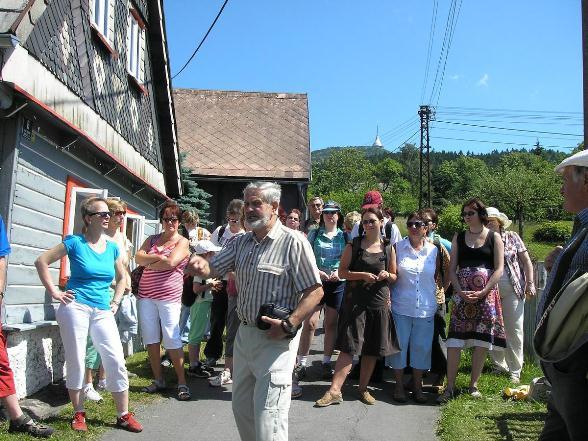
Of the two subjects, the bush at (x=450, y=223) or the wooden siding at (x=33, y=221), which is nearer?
the wooden siding at (x=33, y=221)

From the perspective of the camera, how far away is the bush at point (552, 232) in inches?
2184

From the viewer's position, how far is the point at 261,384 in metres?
3.90

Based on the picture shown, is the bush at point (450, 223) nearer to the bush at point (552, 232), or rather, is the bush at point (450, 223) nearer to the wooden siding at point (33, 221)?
the bush at point (552, 232)

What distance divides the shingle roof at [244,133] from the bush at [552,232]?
126 ft

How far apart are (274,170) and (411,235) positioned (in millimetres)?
14853

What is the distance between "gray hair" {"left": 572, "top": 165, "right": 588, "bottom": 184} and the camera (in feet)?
10.1

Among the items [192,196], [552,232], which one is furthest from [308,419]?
[552,232]

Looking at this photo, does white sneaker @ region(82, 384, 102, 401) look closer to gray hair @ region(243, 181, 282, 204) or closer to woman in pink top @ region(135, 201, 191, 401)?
woman in pink top @ region(135, 201, 191, 401)

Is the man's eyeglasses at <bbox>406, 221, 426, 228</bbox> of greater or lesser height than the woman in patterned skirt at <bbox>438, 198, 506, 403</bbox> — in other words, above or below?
above

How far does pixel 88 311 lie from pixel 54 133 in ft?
7.95

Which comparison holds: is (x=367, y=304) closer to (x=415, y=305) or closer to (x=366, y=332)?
(x=366, y=332)

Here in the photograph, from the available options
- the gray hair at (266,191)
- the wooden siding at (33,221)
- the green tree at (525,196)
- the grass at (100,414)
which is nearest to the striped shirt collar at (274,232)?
the gray hair at (266,191)

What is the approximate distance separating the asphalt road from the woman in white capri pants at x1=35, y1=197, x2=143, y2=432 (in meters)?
0.37

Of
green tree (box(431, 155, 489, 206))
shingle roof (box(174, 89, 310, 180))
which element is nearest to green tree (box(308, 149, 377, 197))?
green tree (box(431, 155, 489, 206))
